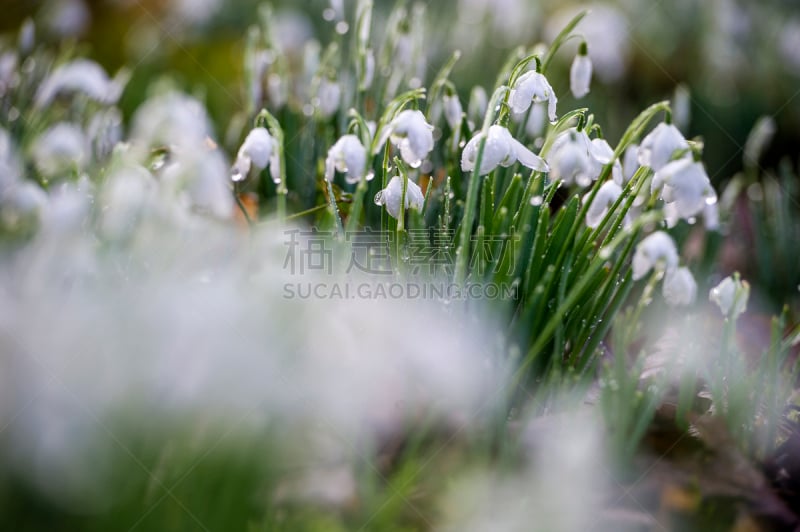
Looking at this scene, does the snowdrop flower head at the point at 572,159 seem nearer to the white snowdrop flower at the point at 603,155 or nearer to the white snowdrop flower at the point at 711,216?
the white snowdrop flower at the point at 603,155

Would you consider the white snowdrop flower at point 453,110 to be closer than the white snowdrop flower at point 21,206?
No

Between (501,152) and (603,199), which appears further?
(603,199)

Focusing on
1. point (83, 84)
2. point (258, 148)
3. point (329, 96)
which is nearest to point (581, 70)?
point (329, 96)

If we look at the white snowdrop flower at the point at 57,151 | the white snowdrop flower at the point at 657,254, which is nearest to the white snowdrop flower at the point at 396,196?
the white snowdrop flower at the point at 657,254

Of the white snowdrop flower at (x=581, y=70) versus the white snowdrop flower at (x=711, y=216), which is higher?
the white snowdrop flower at (x=581, y=70)

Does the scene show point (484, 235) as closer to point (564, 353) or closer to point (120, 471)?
point (564, 353)

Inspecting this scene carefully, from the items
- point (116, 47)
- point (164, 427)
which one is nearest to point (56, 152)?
point (164, 427)

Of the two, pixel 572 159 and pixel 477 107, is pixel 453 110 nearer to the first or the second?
pixel 477 107

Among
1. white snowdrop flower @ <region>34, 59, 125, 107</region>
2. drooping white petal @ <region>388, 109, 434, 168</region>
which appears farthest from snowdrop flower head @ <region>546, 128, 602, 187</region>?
white snowdrop flower @ <region>34, 59, 125, 107</region>
